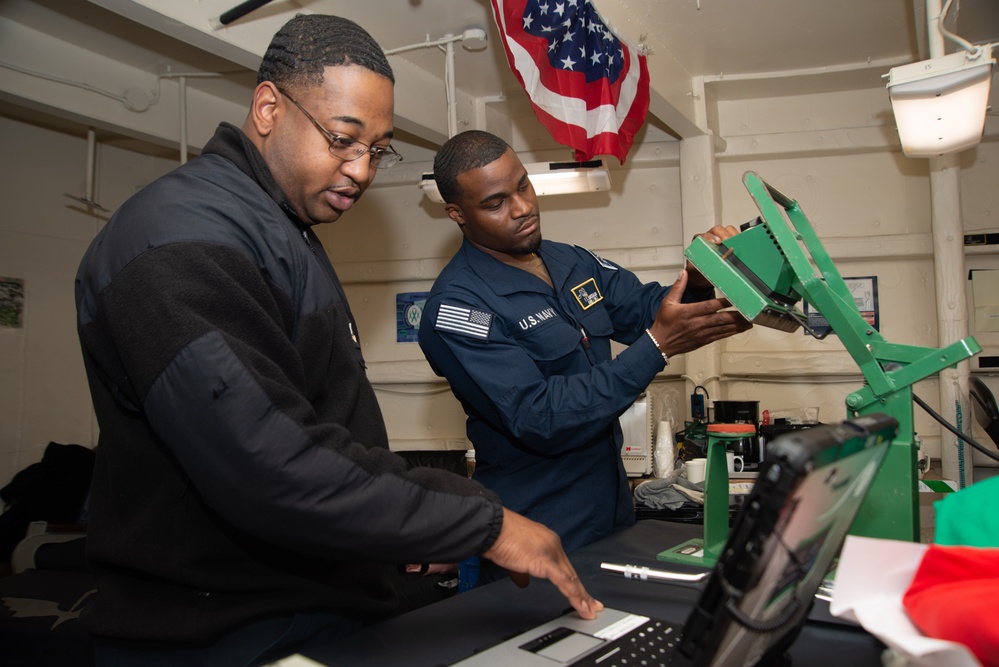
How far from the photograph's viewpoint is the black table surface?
0.92 meters

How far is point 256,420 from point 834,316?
38.0 inches

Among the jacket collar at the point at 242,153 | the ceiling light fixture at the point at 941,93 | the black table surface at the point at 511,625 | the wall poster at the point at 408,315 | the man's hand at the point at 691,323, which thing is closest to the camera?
the black table surface at the point at 511,625

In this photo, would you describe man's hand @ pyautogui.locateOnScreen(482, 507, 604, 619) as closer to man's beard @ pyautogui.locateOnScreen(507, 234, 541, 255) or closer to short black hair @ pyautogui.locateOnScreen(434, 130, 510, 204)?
man's beard @ pyautogui.locateOnScreen(507, 234, 541, 255)

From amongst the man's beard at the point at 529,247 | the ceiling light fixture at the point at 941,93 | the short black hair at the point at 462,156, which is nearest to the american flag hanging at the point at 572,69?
the short black hair at the point at 462,156

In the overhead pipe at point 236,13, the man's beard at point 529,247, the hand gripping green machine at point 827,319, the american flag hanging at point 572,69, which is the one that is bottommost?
the hand gripping green machine at point 827,319

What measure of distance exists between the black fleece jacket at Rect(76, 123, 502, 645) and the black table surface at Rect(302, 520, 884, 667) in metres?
0.09

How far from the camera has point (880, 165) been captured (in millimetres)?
4016

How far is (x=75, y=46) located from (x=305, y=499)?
357cm

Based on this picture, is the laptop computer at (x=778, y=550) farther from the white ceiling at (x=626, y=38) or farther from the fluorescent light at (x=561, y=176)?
the white ceiling at (x=626, y=38)

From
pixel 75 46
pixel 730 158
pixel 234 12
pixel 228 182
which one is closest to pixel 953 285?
pixel 730 158

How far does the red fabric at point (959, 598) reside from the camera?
65cm

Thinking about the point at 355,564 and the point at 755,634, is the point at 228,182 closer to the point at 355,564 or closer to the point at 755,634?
the point at 355,564

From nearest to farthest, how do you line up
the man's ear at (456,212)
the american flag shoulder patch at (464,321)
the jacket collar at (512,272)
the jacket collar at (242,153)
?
1. the jacket collar at (242,153)
2. the american flag shoulder patch at (464,321)
3. the jacket collar at (512,272)
4. the man's ear at (456,212)

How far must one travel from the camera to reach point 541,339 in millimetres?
1847
